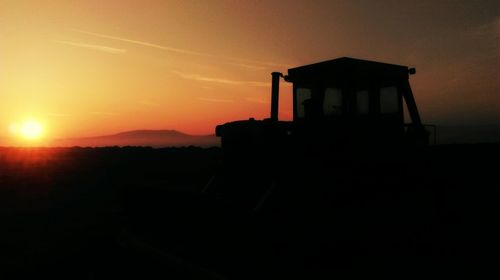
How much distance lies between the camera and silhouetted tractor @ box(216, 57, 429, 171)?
18.4 feet

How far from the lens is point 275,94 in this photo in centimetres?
709

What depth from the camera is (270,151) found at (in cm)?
601

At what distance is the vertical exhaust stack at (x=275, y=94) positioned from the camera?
7039mm

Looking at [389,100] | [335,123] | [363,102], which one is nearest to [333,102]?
[363,102]

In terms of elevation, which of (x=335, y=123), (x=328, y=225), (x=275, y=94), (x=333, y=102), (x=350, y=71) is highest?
(x=350, y=71)

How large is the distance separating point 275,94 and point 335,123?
1208 mm

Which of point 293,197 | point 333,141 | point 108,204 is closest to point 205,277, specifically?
point 293,197

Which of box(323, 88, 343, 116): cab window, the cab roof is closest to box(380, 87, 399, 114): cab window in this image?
the cab roof

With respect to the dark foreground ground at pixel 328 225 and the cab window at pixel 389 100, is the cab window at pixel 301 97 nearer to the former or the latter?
the cab window at pixel 389 100

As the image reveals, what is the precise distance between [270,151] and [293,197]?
0.86 metres

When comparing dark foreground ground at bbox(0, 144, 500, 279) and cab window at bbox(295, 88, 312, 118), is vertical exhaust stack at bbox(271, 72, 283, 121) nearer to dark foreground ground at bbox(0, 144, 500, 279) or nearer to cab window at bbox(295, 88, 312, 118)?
cab window at bbox(295, 88, 312, 118)

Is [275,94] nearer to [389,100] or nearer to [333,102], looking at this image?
[333,102]

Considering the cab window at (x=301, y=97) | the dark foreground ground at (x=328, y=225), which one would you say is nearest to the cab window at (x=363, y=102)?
the cab window at (x=301, y=97)

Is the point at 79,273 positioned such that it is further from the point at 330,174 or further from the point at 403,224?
the point at 403,224
